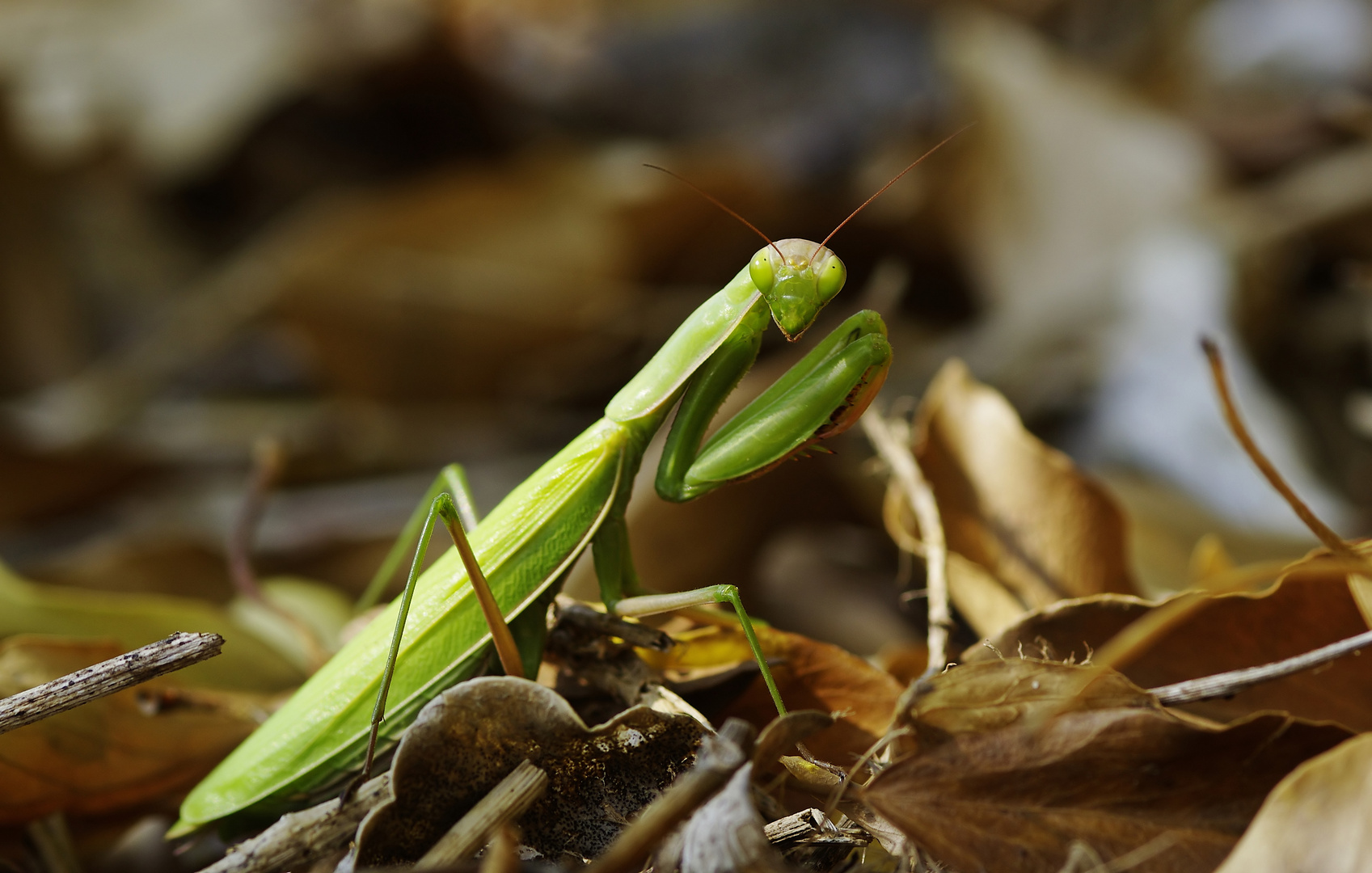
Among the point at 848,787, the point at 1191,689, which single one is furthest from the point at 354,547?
the point at 1191,689

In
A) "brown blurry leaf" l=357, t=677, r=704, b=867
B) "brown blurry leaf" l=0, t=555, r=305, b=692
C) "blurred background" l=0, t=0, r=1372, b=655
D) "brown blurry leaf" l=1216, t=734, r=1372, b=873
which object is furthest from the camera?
"blurred background" l=0, t=0, r=1372, b=655

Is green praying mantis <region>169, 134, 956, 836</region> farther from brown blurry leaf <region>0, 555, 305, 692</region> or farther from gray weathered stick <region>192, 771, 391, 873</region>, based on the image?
brown blurry leaf <region>0, 555, 305, 692</region>

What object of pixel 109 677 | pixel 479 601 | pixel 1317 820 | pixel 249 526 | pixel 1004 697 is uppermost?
pixel 249 526

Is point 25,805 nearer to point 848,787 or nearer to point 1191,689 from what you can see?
point 848,787

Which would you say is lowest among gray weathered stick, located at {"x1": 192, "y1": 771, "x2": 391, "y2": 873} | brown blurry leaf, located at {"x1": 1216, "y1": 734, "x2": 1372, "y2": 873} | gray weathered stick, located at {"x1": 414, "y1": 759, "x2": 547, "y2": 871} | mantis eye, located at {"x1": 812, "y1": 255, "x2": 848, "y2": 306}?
brown blurry leaf, located at {"x1": 1216, "y1": 734, "x2": 1372, "y2": 873}

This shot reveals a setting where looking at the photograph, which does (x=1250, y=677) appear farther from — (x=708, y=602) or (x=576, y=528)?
(x=576, y=528)

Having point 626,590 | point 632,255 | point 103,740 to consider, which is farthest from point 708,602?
point 632,255

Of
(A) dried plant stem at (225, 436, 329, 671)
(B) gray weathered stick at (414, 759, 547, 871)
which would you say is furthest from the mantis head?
(A) dried plant stem at (225, 436, 329, 671)
